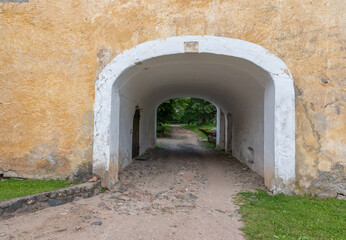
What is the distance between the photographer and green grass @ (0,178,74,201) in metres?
3.80

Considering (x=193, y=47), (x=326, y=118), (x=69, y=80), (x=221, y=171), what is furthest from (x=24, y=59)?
(x=326, y=118)

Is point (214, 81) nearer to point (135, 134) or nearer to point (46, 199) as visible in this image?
point (135, 134)

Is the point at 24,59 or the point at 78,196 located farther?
the point at 24,59

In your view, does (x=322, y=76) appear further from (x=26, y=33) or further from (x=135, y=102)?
(x=26, y=33)

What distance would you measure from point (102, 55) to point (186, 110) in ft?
80.9

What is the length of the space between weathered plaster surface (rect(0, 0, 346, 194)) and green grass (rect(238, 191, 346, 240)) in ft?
1.81

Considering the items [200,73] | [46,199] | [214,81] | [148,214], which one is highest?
[200,73]

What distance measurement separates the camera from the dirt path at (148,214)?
9.82 feet

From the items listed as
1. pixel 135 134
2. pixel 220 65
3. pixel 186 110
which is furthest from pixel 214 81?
pixel 186 110

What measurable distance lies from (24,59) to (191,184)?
190 inches

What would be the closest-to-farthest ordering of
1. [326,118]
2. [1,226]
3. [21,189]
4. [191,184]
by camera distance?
[1,226] < [21,189] < [326,118] < [191,184]

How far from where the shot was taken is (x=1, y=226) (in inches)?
121

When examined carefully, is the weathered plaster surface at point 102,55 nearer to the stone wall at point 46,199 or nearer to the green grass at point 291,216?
the green grass at point 291,216

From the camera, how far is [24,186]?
4.37 m
